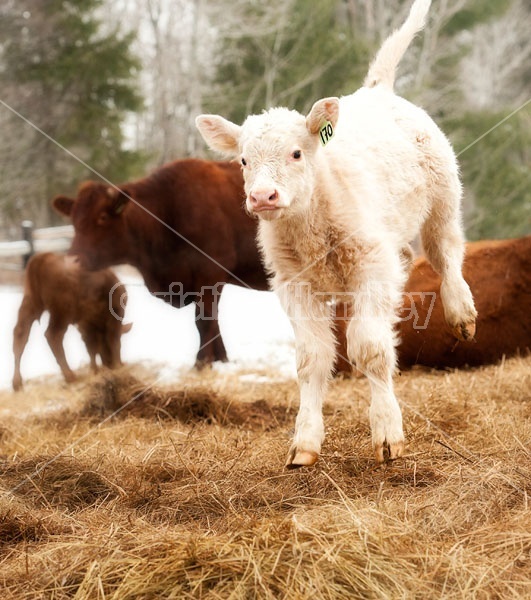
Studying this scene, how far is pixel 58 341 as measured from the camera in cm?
594

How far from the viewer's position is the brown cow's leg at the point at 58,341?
5.91 meters

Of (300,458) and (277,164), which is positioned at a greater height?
(277,164)

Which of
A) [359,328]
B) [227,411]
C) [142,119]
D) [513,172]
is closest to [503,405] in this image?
[359,328]

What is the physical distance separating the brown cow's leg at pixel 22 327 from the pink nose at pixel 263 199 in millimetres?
3479

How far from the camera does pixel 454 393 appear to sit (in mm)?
4461

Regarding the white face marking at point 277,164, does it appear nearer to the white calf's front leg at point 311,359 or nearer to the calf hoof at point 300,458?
the white calf's front leg at point 311,359

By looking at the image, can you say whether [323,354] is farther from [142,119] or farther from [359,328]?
[142,119]

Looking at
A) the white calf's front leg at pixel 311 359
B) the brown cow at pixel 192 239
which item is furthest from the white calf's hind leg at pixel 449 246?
the brown cow at pixel 192 239

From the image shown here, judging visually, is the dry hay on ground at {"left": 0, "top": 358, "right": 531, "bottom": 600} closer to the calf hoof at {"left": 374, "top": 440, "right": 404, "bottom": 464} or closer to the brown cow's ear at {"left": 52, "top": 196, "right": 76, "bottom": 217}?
the calf hoof at {"left": 374, "top": 440, "right": 404, "bottom": 464}

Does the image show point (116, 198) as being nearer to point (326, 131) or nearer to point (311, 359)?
point (326, 131)

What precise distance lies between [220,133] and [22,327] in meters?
3.12

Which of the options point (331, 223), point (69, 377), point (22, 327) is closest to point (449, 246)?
point (331, 223)

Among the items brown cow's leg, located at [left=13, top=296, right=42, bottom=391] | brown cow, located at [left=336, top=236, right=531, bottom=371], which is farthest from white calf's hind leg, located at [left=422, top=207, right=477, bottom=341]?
brown cow's leg, located at [left=13, top=296, right=42, bottom=391]

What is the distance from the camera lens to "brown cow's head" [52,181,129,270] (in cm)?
652
